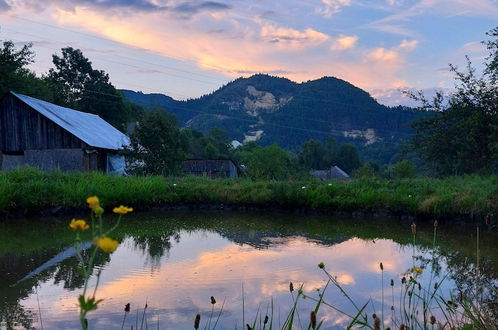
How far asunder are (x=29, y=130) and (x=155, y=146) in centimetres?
514

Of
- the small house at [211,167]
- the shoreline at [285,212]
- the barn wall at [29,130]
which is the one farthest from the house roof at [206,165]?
the shoreline at [285,212]

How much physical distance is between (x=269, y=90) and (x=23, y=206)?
101 meters

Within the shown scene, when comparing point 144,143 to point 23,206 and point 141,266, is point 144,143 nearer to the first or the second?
point 23,206

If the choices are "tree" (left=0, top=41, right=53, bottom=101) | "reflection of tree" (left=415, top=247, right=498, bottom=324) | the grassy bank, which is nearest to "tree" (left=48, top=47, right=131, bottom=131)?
"tree" (left=0, top=41, right=53, bottom=101)

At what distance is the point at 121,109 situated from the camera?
37.0m

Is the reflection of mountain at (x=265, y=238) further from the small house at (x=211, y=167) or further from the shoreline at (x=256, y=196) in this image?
the small house at (x=211, y=167)

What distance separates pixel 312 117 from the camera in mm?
82250

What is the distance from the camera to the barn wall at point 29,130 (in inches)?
770

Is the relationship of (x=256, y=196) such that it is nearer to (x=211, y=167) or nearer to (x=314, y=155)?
(x=211, y=167)

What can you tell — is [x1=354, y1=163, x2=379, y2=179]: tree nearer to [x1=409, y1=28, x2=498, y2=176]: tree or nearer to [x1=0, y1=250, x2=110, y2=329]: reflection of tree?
[x1=409, y1=28, x2=498, y2=176]: tree

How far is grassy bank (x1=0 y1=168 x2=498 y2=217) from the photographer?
1244 cm

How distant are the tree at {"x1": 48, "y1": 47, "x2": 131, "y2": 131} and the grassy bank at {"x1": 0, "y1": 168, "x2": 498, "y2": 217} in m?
21.2

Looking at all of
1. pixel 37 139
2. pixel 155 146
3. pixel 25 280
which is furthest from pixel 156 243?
→ pixel 37 139

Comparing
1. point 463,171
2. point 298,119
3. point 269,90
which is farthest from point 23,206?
point 269,90
